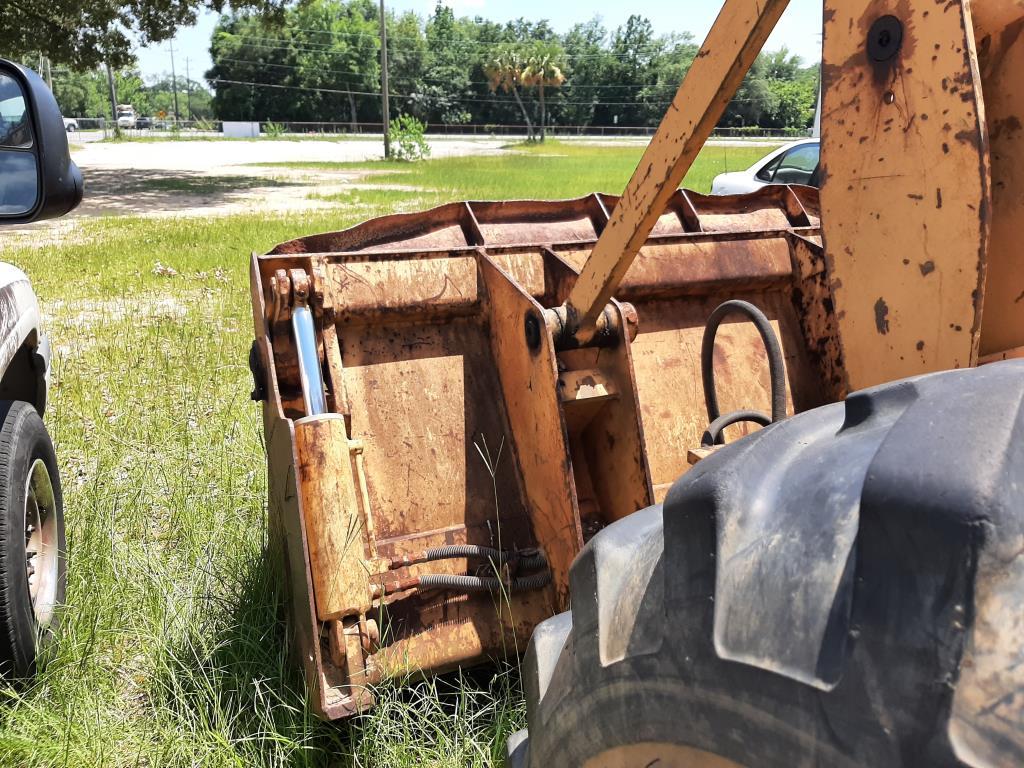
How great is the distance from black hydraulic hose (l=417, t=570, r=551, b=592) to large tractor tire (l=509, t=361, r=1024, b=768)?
139 centimetres

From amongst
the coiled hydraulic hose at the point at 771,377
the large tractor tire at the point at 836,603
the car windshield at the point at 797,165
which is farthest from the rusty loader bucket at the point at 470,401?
the car windshield at the point at 797,165

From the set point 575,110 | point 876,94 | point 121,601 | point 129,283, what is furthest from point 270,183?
point 575,110

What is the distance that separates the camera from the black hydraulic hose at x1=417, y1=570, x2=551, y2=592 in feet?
8.73

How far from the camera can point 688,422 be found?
3217 millimetres

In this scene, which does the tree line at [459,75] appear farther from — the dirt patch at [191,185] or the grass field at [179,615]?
the grass field at [179,615]

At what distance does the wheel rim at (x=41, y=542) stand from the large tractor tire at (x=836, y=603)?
7.45 feet

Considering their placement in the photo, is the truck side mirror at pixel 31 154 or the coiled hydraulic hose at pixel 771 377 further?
the coiled hydraulic hose at pixel 771 377

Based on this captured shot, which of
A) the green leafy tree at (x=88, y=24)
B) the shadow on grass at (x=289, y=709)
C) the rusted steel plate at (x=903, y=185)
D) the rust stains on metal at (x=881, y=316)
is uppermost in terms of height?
the green leafy tree at (x=88, y=24)

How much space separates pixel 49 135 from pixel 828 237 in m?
1.83

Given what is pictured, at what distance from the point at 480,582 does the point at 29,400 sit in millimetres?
1978

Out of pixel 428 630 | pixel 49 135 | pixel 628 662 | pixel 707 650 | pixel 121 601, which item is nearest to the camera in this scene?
pixel 707 650

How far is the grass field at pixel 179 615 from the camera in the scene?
8.24 ft

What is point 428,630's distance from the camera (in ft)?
8.84

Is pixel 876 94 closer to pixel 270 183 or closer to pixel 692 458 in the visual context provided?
pixel 692 458
